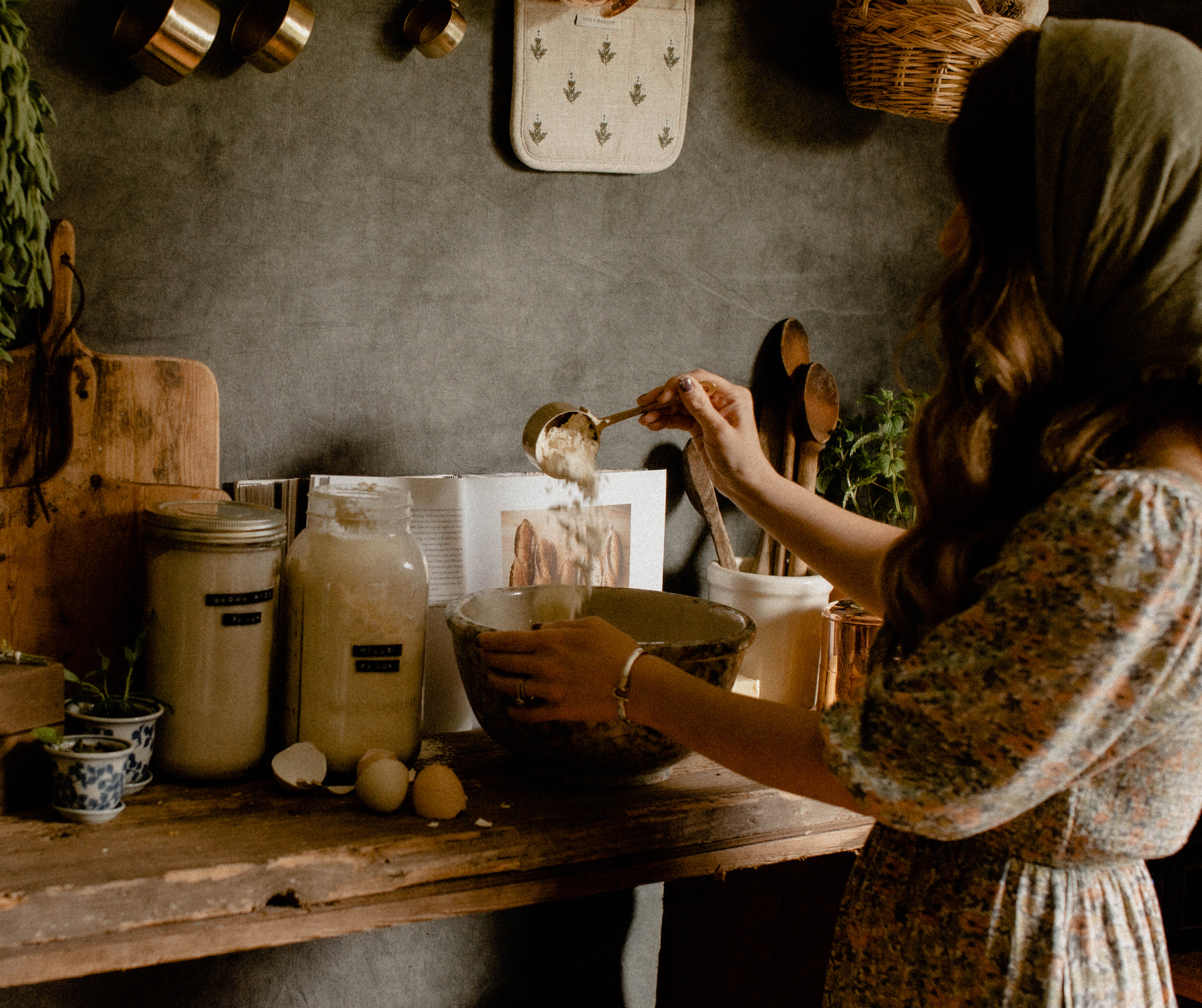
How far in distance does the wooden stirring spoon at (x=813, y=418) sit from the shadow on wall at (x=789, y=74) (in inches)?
15.5

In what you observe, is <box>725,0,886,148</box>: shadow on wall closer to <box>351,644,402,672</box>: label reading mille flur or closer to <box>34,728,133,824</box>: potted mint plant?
<box>351,644,402,672</box>: label reading mille flur

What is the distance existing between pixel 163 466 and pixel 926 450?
0.88 metres

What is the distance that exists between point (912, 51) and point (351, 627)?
1.16m

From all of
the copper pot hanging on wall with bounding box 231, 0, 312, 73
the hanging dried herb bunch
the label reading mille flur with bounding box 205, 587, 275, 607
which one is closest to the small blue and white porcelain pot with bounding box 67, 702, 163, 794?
the label reading mille flur with bounding box 205, 587, 275, 607

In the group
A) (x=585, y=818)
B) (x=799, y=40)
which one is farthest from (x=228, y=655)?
(x=799, y=40)

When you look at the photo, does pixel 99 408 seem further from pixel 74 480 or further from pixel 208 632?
→ pixel 208 632

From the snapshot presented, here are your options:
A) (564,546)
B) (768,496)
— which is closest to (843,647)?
(768,496)

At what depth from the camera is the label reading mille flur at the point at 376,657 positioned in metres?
1.08

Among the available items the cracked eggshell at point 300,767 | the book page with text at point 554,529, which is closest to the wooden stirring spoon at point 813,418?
the book page with text at point 554,529

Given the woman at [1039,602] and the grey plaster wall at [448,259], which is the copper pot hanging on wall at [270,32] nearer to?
the grey plaster wall at [448,259]

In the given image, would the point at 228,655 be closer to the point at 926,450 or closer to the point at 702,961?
the point at 926,450

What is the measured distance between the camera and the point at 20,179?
96 cm

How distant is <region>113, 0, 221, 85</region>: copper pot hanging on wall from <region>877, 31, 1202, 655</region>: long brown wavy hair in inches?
34.3

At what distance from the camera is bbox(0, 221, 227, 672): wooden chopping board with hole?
1111 millimetres
